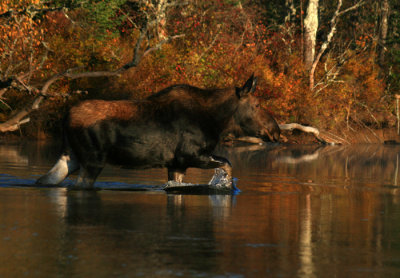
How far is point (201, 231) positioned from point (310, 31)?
39.5 meters

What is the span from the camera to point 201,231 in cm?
1022

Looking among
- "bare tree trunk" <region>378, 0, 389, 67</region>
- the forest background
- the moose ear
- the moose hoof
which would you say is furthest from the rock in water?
"bare tree trunk" <region>378, 0, 389, 67</region>

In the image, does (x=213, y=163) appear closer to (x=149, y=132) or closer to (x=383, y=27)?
(x=149, y=132)

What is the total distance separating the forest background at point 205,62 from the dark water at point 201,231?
81.4 feet

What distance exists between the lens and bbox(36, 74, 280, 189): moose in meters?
15.3

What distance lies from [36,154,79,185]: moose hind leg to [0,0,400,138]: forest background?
22.8 m

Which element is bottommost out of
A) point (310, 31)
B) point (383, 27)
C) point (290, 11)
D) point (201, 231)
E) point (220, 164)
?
point (201, 231)

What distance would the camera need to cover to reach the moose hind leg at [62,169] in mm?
15922

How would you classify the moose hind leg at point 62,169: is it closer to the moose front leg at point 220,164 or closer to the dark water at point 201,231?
the dark water at point 201,231

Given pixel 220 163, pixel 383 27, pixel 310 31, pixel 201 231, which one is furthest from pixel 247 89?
pixel 383 27

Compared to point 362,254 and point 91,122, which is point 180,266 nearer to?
point 362,254

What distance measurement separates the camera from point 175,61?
43844 mm

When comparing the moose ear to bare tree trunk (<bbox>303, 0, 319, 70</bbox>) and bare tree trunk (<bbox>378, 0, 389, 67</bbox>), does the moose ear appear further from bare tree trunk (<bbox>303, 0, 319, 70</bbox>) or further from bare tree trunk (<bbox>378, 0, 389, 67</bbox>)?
bare tree trunk (<bbox>378, 0, 389, 67</bbox>)

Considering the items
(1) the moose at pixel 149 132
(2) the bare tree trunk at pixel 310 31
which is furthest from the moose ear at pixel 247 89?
(2) the bare tree trunk at pixel 310 31
